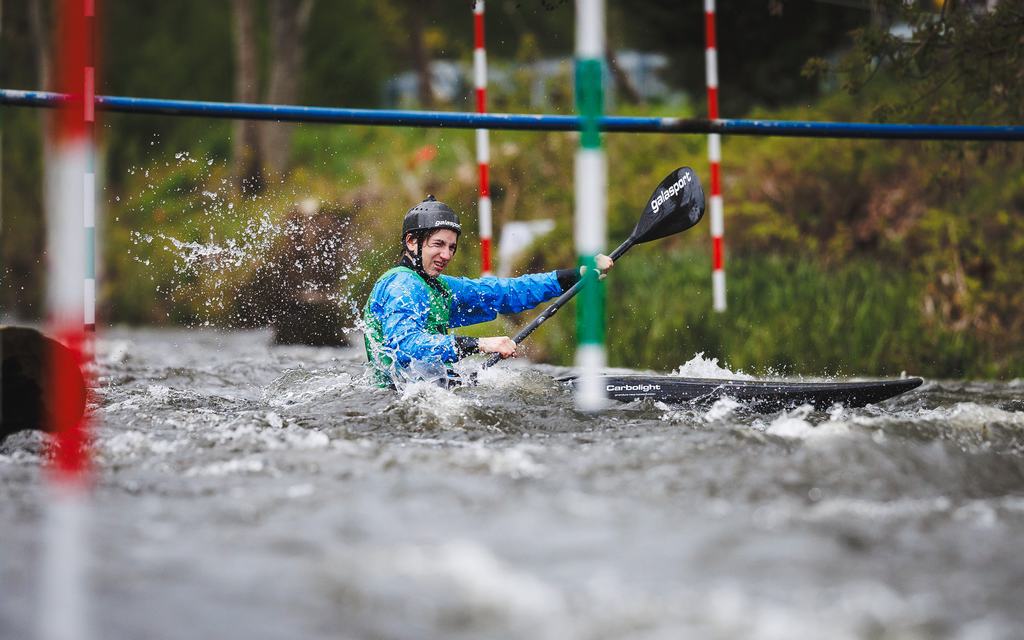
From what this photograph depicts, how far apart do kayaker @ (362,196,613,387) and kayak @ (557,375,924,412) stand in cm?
60

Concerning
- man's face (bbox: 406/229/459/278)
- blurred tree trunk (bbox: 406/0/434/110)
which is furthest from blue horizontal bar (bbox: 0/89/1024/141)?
blurred tree trunk (bbox: 406/0/434/110)

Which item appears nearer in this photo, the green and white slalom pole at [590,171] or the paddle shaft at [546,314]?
the green and white slalom pole at [590,171]

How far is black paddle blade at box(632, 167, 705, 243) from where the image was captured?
6.71 meters

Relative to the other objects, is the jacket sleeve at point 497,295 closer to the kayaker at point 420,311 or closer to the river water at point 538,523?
the kayaker at point 420,311

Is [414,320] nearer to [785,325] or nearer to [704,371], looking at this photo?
[704,371]

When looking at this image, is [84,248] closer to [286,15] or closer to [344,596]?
→ [344,596]

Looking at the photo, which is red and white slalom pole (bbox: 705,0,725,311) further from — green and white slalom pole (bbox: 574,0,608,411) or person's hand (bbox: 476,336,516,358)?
green and white slalom pole (bbox: 574,0,608,411)

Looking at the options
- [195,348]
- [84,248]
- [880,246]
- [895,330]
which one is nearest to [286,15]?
[195,348]

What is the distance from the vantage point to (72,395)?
465 centimetres

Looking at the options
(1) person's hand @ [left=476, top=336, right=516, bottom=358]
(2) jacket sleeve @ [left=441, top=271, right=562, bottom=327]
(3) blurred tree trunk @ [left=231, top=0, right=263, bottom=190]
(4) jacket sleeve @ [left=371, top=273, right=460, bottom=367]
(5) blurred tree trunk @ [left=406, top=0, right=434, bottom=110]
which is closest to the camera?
(1) person's hand @ [left=476, top=336, right=516, bottom=358]

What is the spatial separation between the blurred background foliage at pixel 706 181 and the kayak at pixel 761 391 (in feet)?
5.77

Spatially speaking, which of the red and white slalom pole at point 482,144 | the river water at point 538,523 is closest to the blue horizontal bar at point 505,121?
the red and white slalom pole at point 482,144

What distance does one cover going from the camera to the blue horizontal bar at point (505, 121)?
234 inches

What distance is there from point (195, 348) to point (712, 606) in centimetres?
797
